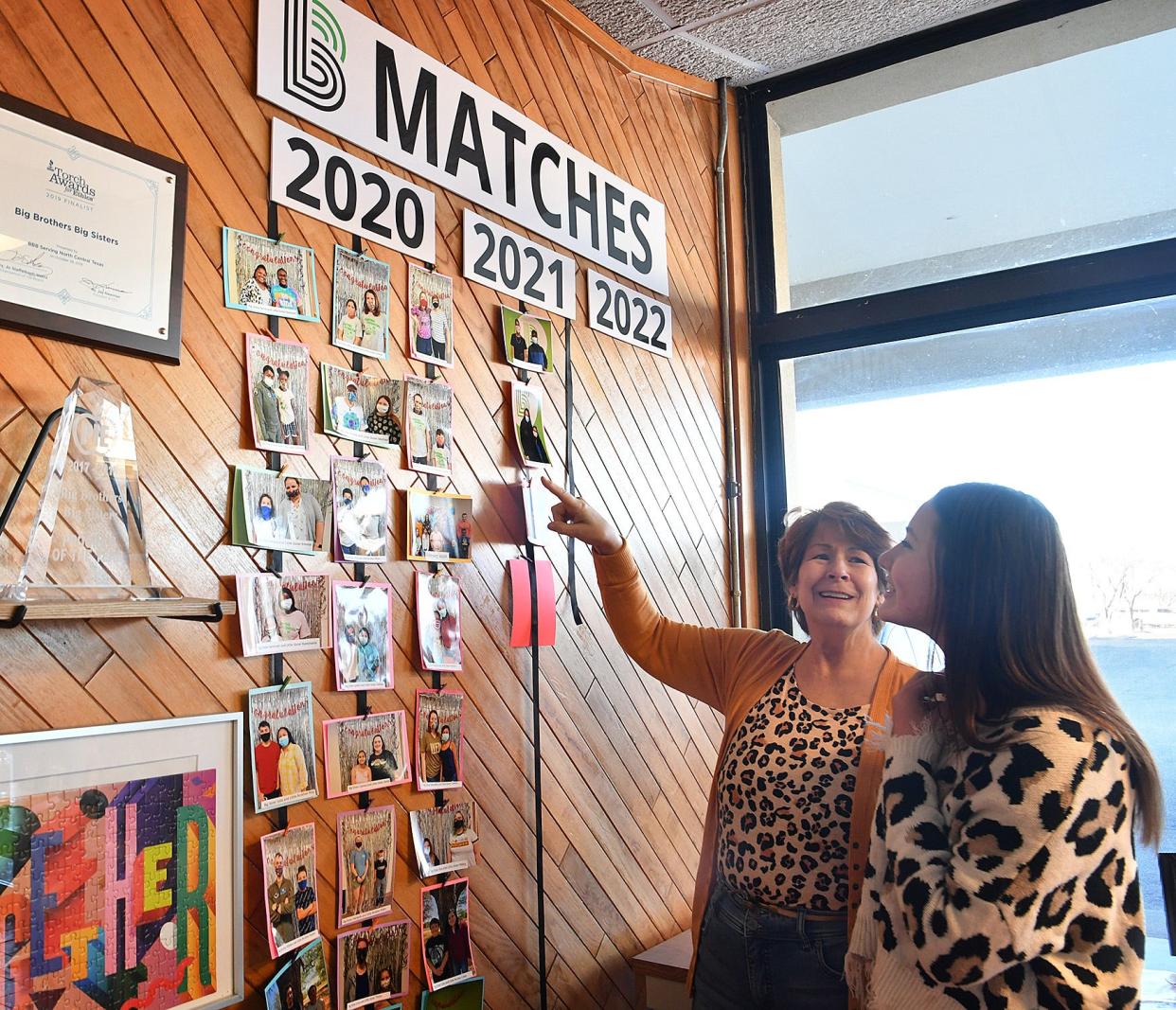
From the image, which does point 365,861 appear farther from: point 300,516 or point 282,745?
point 300,516

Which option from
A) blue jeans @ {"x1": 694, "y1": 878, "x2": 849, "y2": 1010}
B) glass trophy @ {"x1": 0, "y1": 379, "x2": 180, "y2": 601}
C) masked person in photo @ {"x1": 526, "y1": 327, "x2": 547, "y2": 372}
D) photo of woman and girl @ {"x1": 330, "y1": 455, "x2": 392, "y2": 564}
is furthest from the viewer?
masked person in photo @ {"x1": 526, "y1": 327, "x2": 547, "y2": 372}

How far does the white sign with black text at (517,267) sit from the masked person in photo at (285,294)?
0.53 meters

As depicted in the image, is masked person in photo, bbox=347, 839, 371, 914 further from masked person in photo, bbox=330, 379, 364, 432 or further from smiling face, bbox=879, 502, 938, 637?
smiling face, bbox=879, 502, 938, 637

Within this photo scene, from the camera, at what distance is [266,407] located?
1.88 meters

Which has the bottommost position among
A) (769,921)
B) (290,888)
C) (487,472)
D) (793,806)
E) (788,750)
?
(769,921)

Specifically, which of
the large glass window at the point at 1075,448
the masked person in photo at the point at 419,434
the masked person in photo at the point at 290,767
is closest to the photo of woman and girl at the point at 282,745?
the masked person in photo at the point at 290,767

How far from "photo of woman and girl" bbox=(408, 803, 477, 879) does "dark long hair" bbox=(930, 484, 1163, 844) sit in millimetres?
1104

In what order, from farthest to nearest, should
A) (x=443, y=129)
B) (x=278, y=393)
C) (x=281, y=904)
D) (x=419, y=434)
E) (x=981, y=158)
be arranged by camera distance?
(x=981, y=158) < (x=443, y=129) < (x=419, y=434) < (x=278, y=393) < (x=281, y=904)

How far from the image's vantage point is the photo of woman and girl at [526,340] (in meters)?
2.49

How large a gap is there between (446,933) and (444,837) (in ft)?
0.64

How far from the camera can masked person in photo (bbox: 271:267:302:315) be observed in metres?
1.92

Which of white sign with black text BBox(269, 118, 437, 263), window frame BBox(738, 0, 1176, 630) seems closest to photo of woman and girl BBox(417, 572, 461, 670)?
white sign with black text BBox(269, 118, 437, 263)

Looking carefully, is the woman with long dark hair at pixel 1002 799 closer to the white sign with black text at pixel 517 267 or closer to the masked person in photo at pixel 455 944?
the masked person in photo at pixel 455 944

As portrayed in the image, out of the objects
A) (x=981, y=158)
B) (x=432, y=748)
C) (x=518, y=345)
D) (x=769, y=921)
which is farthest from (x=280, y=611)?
(x=981, y=158)
